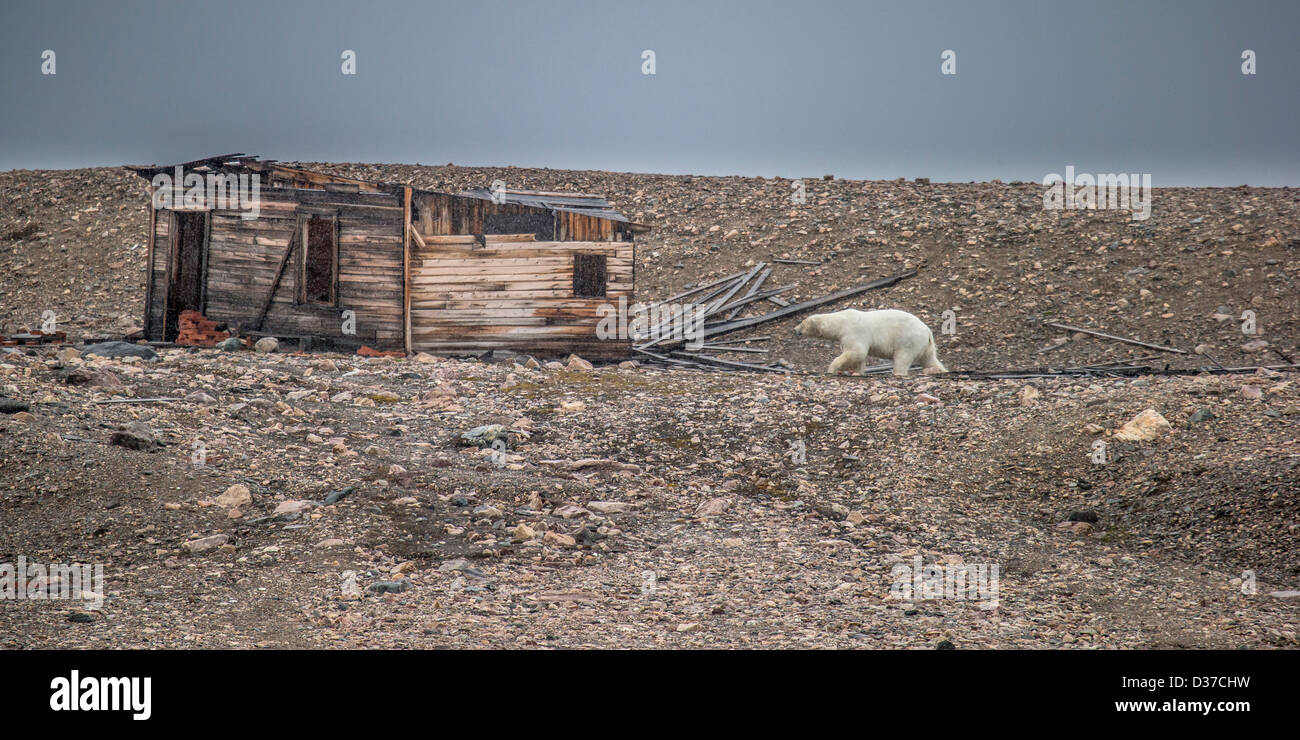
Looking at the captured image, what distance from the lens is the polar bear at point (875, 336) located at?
53.7ft

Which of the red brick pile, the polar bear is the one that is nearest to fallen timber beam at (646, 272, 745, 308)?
the polar bear

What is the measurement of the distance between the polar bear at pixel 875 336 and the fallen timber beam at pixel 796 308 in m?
5.47

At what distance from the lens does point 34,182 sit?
3978 cm

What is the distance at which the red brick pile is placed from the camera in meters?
18.9

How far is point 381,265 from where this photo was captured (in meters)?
18.8

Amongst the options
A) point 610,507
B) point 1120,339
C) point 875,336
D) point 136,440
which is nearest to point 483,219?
point 875,336

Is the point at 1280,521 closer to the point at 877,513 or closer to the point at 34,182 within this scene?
the point at 877,513

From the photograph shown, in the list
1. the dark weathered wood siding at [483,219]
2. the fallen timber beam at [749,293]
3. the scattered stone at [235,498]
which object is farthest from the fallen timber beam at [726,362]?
the scattered stone at [235,498]

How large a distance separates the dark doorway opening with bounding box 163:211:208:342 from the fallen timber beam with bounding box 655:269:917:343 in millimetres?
9371

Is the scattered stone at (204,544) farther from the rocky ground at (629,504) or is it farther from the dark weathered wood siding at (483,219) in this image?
the dark weathered wood siding at (483,219)

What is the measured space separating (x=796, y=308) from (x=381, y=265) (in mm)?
11001

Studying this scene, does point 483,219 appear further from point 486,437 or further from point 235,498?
point 235,498

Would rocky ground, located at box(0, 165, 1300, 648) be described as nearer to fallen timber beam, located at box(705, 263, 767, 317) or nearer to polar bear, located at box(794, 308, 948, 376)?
polar bear, located at box(794, 308, 948, 376)
